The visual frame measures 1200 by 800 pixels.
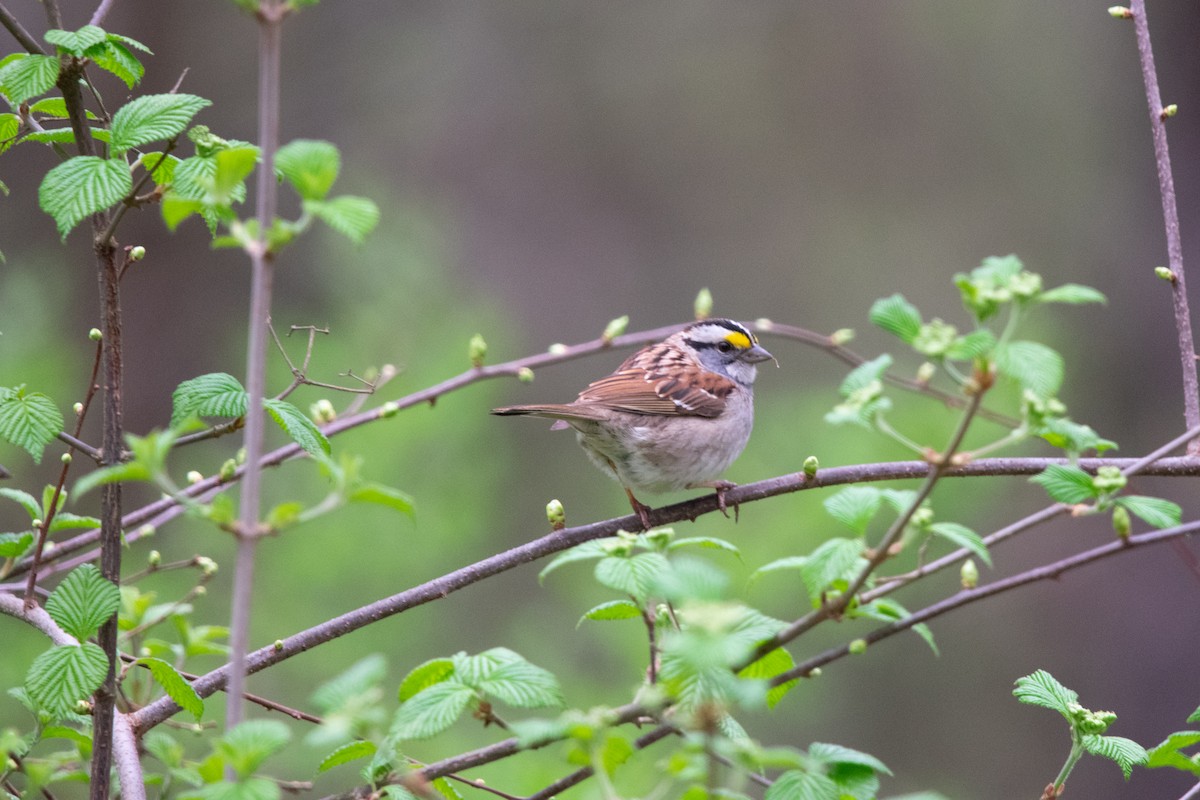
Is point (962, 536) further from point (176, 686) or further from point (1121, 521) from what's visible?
point (176, 686)

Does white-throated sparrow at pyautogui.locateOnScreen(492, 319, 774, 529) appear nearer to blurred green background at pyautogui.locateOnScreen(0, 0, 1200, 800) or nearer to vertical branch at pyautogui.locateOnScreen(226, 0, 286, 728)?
blurred green background at pyautogui.locateOnScreen(0, 0, 1200, 800)

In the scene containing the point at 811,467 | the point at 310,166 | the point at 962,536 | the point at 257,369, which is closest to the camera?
the point at 257,369

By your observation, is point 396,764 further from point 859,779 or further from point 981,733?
point 981,733

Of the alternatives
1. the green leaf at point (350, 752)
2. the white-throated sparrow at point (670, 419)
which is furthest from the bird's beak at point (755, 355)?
the green leaf at point (350, 752)

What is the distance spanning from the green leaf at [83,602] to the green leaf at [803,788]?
3.28 feet

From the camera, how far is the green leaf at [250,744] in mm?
1206

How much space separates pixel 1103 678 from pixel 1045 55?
592 centimetres

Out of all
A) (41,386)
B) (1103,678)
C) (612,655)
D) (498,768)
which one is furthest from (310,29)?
(1103,678)

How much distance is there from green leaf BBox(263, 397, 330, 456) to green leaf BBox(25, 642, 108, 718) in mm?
425

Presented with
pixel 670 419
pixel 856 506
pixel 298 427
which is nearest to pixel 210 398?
pixel 298 427

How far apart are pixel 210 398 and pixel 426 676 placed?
2.00 ft

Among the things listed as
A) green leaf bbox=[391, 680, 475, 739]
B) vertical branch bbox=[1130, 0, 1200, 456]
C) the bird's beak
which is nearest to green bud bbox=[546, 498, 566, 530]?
green leaf bbox=[391, 680, 475, 739]

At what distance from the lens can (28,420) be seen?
191cm

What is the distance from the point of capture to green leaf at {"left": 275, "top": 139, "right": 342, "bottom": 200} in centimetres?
132
